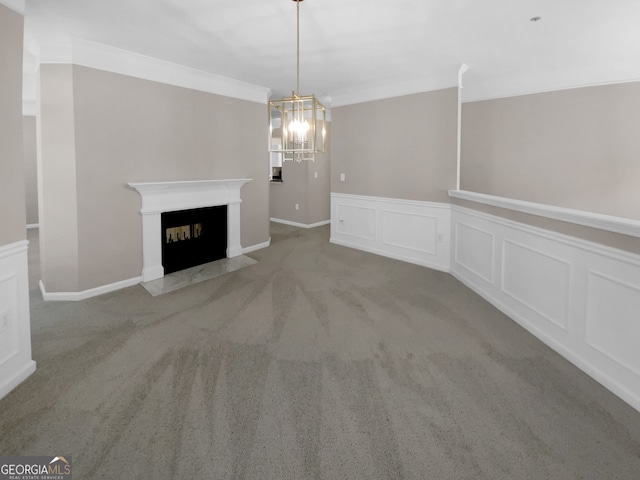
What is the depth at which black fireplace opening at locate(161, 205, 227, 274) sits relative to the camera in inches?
185

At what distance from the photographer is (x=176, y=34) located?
3.44 m

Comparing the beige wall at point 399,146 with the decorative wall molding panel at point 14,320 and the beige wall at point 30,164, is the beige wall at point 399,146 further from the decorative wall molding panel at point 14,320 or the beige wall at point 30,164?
the beige wall at point 30,164

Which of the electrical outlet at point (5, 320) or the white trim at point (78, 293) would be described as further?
the white trim at point (78, 293)

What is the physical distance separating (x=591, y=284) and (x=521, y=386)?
0.88 meters

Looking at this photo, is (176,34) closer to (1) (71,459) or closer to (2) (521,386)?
(1) (71,459)

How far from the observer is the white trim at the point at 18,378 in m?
2.15

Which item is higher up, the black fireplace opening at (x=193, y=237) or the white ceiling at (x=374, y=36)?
the white ceiling at (x=374, y=36)

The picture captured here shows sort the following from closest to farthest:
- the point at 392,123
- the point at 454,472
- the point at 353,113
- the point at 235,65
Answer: the point at 454,472 < the point at 235,65 < the point at 392,123 < the point at 353,113

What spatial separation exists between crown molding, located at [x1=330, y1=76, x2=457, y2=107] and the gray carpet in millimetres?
3119

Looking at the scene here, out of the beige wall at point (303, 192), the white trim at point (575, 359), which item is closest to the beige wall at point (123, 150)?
the beige wall at point (303, 192)

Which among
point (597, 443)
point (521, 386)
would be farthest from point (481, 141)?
point (597, 443)

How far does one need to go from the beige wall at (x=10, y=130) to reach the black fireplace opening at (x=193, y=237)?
225 cm

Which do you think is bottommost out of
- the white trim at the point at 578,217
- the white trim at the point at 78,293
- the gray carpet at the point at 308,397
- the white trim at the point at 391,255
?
the gray carpet at the point at 308,397

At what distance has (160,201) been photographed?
4441 mm
